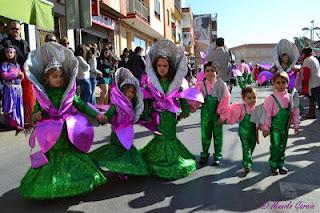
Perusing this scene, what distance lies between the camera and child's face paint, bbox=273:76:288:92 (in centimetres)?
475

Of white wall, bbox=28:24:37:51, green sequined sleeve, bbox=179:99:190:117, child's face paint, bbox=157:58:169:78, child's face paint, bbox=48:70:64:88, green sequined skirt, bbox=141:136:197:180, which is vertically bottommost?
green sequined skirt, bbox=141:136:197:180

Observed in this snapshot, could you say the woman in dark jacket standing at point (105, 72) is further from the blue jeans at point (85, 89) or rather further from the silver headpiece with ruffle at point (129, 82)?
the silver headpiece with ruffle at point (129, 82)

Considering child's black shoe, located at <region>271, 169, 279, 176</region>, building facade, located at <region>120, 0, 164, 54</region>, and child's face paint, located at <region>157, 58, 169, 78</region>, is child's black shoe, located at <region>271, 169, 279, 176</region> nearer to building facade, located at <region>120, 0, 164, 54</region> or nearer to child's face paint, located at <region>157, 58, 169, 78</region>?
child's face paint, located at <region>157, 58, 169, 78</region>

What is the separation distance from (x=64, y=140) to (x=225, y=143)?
3444 millimetres

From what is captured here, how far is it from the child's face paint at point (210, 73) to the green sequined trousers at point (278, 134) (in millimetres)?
899

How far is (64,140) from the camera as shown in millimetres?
4191

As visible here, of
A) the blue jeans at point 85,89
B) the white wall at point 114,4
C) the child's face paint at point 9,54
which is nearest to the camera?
the child's face paint at point 9,54

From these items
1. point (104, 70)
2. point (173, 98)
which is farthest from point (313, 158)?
point (104, 70)

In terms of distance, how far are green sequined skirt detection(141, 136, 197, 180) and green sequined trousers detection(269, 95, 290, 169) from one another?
988 millimetres

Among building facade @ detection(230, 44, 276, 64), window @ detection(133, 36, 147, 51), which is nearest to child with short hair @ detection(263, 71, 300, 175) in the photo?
window @ detection(133, 36, 147, 51)

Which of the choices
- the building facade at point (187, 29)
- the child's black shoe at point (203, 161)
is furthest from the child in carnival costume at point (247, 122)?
the building facade at point (187, 29)

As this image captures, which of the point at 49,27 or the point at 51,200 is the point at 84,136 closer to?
the point at 51,200

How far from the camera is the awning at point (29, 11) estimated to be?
277 inches

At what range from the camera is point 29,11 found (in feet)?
25.5
